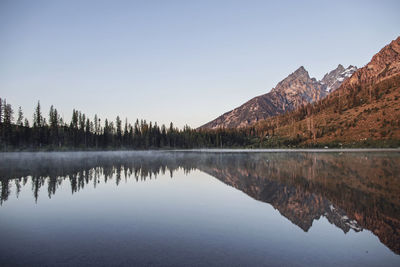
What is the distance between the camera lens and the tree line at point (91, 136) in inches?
4193

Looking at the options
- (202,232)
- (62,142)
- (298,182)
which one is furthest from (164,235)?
(62,142)

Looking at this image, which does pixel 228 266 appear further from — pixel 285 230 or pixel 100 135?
pixel 100 135

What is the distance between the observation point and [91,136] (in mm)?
140125

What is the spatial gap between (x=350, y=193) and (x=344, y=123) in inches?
5396

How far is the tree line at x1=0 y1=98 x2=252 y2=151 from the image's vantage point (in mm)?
106500

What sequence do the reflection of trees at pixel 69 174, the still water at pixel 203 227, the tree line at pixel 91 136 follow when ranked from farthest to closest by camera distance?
the tree line at pixel 91 136 → the reflection of trees at pixel 69 174 → the still water at pixel 203 227

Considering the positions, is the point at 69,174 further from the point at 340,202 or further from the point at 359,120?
the point at 359,120

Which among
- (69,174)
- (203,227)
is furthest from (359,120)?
(203,227)

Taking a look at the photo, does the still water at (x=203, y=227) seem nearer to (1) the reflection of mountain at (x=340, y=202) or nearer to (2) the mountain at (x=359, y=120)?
(1) the reflection of mountain at (x=340, y=202)

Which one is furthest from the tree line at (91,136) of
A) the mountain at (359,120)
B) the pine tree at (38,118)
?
the mountain at (359,120)

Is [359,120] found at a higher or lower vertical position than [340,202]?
higher

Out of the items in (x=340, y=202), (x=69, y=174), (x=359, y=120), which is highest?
(x=359, y=120)

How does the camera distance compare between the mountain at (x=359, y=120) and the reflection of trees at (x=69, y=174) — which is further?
the mountain at (x=359, y=120)

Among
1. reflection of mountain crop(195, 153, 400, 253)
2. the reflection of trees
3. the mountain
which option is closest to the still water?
reflection of mountain crop(195, 153, 400, 253)
